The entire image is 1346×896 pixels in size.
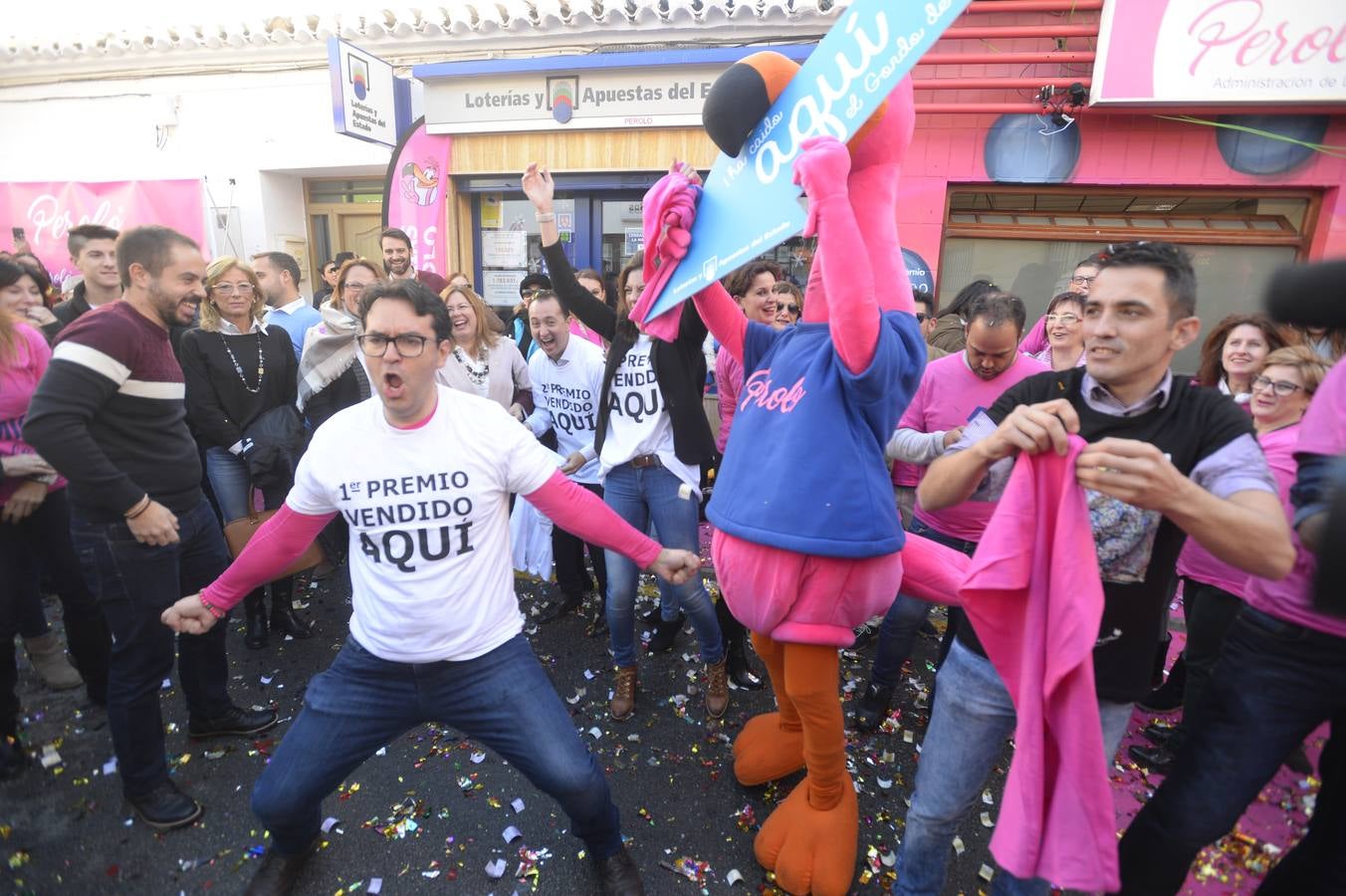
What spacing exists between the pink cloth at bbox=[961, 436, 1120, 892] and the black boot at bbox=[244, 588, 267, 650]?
3.82 m

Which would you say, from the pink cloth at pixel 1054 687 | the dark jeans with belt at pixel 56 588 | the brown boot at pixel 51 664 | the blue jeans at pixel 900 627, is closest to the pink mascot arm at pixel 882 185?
the pink cloth at pixel 1054 687

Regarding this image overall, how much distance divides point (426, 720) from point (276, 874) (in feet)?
2.38

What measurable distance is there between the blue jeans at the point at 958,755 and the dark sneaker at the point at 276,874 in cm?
197

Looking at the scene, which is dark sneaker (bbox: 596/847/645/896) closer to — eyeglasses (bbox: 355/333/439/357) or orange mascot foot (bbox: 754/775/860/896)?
orange mascot foot (bbox: 754/775/860/896)

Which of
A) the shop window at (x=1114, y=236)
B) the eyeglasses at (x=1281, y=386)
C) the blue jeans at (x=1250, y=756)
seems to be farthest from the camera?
the shop window at (x=1114, y=236)

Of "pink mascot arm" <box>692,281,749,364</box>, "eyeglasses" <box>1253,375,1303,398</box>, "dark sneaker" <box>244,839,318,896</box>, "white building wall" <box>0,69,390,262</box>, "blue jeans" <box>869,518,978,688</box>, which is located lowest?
"dark sneaker" <box>244,839,318,896</box>

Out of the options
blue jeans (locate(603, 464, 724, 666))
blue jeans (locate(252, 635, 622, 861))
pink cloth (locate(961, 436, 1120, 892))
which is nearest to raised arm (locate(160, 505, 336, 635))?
blue jeans (locate(252, 635, 622, 861))

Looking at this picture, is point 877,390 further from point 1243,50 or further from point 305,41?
point 305,41

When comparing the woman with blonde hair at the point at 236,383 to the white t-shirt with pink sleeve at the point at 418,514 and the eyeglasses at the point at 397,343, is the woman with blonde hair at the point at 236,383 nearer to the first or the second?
the white t-shirt with pink sleeve at the point at 418,514

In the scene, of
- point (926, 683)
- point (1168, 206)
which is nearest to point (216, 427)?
point (926, 683)

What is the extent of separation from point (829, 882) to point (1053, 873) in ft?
3.00

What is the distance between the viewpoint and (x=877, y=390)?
1853 millimetres

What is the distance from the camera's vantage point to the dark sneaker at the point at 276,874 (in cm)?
216

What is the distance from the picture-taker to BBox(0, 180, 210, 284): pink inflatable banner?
860 centimetres
